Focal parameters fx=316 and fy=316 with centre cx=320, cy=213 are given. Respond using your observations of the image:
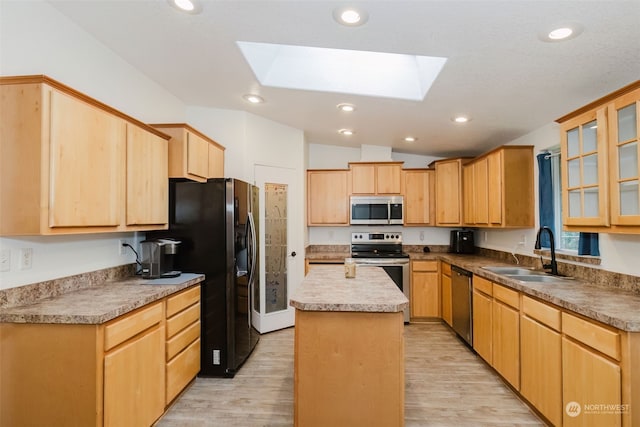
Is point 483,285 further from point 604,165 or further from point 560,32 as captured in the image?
point 560,32

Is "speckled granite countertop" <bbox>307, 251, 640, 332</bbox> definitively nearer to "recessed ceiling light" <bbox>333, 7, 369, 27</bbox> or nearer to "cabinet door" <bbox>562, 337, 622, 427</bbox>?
"cabinet door" <bbox>562, 337, 622, 427</bbox>

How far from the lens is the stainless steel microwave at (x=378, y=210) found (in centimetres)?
474

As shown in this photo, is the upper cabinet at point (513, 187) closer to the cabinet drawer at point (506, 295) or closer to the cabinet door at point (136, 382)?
the cabinet drawer at point (506, 295)

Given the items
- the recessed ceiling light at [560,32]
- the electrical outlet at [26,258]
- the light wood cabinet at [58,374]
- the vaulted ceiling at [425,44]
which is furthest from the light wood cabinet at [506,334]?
the electrical outlet at [26,258]

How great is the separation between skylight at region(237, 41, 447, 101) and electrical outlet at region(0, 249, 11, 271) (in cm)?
213

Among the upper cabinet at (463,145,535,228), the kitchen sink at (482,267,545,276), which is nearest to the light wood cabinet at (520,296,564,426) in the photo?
the kitchen sink at (482,267,545,276)

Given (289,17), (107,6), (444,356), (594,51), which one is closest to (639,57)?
(594,51)

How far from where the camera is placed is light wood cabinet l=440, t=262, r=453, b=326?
13.5 ft

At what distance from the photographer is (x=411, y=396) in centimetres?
257

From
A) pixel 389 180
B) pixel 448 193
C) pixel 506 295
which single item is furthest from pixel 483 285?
pixel 389 180

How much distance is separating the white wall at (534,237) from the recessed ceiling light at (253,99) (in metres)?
2.92

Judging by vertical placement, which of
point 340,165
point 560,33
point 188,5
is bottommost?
point 340,165

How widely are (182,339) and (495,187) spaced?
348 centimetres

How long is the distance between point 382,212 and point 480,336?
2113mm
